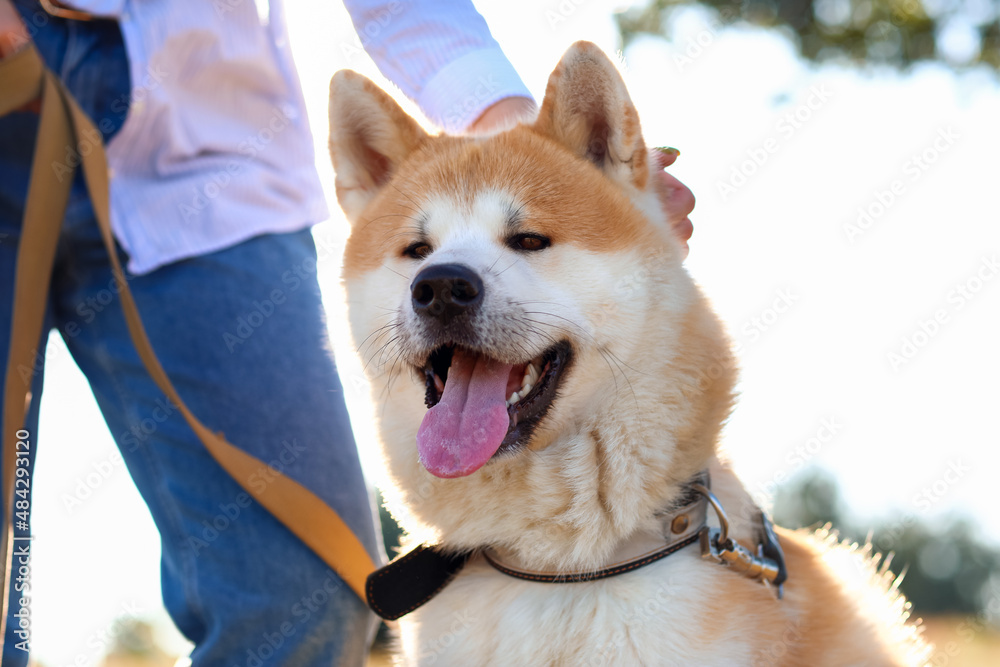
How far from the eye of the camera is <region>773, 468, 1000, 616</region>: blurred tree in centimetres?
2794

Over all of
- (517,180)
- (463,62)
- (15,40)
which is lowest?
(15,40)

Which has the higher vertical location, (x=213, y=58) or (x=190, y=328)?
(x=213, y=58)

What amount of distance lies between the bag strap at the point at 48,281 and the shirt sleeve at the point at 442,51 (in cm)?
92

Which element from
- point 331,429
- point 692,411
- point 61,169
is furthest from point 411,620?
point 61,169

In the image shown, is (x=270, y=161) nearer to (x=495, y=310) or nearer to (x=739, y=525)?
(x=495, y=310)

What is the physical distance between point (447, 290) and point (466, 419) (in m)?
0.35

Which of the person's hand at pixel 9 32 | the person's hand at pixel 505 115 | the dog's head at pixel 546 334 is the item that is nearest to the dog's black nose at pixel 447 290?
the dog's head at pixel 546 334

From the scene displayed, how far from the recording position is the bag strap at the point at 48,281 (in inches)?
80.1

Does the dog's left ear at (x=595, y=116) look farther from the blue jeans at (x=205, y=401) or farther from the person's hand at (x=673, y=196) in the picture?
the blue jeans at (x=205, y=401)

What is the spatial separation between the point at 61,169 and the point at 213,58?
54 cm

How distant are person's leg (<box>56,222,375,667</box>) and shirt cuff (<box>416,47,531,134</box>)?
0.75 meters

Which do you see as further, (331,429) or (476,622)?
(331,429)

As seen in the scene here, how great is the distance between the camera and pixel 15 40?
2072 millimetres

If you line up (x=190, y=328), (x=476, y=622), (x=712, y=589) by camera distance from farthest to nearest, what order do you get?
(x=190, y=328), (x=476, y=622), (x=712, y=589)
